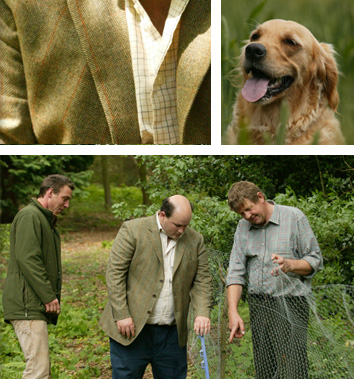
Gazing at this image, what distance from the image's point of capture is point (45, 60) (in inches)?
123

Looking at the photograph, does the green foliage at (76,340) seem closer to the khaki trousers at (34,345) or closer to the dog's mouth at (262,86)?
the khaki trousers at (34,345)

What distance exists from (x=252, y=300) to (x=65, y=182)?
4.27 ft

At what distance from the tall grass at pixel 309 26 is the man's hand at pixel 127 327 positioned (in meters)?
1.22

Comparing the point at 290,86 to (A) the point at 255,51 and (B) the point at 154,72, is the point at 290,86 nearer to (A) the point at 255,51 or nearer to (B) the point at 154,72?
(A) the point at 255,51

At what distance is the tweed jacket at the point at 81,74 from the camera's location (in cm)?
299

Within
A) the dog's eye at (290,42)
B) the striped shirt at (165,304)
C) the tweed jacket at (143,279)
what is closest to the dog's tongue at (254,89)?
the dog's eye at (290,42)

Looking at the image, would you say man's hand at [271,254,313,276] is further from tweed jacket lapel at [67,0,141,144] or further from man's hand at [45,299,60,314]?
man's hand at [45,299,60,314]

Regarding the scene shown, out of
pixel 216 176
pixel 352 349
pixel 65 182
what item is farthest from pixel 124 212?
pixel 352 349

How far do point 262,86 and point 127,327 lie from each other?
4.92ft

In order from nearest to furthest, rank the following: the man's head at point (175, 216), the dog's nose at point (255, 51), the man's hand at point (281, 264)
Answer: the man's hand at point (281, 264), the man's head at point (175, 216), the dog's nose at point (255, 51)

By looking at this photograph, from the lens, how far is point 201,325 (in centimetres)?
282

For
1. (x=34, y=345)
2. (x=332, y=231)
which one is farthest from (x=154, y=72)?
(x=332, y=231)

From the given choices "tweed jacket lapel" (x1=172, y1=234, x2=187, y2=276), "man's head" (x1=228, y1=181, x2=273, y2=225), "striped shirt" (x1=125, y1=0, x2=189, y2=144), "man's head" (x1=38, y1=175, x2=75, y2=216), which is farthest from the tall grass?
"man's head" (x1=38, y1=175, x2=75, y2=216)

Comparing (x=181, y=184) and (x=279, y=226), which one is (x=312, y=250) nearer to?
(x=279, y=226)
